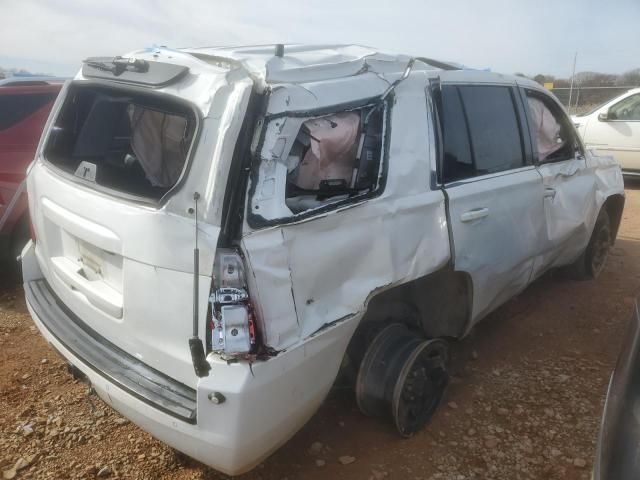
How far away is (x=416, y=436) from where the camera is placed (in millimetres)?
2898

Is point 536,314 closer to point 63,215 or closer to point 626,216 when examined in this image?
point 63,215

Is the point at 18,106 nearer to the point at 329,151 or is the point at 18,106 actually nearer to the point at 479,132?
the point at 329,151

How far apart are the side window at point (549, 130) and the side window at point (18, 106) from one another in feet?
13.2

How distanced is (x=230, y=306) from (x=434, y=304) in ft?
4.96

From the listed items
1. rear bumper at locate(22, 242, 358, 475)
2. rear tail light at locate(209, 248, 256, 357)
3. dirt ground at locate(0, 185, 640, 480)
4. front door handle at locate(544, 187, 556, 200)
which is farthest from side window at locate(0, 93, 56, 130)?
front door handle at locate(544, 187, 556, 200)

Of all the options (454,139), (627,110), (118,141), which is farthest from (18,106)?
(627,110)

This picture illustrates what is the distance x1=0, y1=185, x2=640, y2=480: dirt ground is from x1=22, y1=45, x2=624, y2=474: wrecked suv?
9.5 inches

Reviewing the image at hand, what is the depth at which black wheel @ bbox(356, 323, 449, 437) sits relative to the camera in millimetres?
2672

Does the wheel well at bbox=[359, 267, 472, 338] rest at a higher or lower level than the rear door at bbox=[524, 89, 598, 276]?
lower

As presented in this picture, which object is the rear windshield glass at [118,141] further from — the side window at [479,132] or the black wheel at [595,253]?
the black wheel at [595,253]

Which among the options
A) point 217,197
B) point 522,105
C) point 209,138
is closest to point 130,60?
point 209,138

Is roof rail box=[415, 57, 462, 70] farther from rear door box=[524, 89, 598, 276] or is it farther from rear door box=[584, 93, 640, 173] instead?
rear door box=[584, 93, 640, 173]

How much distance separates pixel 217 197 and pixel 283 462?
1.47 meters

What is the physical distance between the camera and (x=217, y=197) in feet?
6.29
